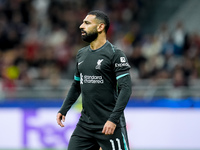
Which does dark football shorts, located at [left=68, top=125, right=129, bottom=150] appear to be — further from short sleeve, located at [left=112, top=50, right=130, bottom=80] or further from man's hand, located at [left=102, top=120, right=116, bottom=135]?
short sleeve, located at [left=112, top=50, right=130, bottom=80]

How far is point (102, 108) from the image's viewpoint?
5.65 metres

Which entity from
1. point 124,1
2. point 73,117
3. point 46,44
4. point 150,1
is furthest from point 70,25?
point 73,117

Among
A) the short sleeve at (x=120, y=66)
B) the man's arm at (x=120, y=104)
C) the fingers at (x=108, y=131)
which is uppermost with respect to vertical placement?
the short sleeve at (x=120, y=66)

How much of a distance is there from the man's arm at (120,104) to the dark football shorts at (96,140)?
0.25 meters

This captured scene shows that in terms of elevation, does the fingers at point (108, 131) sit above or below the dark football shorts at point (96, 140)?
above

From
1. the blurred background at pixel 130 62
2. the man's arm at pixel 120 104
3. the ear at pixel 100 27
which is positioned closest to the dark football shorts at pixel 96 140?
the man's arm at pixel 120 104

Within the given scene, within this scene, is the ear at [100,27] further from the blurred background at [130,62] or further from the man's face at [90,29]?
the blurred background at [130,62]

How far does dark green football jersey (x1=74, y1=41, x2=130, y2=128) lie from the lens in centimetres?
560

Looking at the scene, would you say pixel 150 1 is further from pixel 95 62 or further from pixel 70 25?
pixel 95 62

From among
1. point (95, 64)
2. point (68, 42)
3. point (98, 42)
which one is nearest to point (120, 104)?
point (95, 64)

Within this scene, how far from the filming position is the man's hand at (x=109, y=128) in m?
5.27

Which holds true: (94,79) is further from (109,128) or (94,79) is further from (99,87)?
(109,128)

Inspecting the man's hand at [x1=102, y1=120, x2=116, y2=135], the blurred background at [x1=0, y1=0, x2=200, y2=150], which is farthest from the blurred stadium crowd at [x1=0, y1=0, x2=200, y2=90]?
the man's hand at [x1=102, y1=120, x2=116, y2=135]

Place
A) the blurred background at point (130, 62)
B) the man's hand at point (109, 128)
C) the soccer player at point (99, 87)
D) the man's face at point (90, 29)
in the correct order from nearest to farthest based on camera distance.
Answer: the man's hand at point (109, 128) < the soccer player at point (99, 87) < the man's face at point (90, 29) < the blurred background at point (130, 62)
